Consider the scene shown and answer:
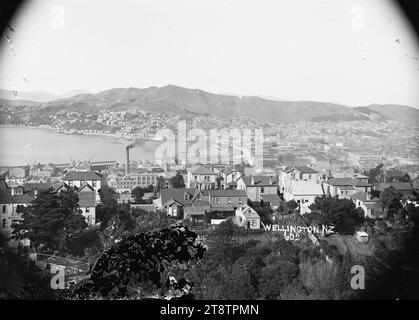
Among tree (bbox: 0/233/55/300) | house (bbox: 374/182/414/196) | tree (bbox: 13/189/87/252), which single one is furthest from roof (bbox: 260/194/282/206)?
tree (bbox: 0/233/55/300)

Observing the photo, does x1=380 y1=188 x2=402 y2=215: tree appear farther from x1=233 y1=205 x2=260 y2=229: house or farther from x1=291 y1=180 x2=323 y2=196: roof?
x1=233 y1=205 x2=260 y2=229: house

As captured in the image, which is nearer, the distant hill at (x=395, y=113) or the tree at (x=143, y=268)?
the tree at (x=143, y=268)

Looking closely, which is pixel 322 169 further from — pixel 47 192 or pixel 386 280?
pixel 47 192

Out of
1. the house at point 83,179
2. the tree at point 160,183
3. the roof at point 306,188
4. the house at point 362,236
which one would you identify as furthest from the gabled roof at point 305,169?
the house at point 83,179

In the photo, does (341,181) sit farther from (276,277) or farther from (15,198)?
(15,198)

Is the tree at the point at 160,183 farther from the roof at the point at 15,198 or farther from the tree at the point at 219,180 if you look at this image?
the roof at the point at 15,198
